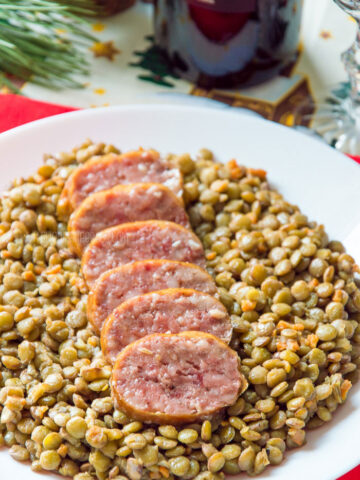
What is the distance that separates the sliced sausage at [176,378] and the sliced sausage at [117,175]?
95 centimetres

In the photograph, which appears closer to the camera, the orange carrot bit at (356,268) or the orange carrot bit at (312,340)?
the orange carrot bit at (312,340)

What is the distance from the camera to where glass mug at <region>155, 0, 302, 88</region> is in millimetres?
4047

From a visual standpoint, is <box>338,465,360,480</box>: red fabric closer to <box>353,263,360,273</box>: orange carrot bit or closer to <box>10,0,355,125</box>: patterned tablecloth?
<box>353,263,360,273</box>: orange carrot bit

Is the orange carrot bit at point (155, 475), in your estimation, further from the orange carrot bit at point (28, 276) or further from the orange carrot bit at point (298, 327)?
the orange carrot bit at point (28, 276)

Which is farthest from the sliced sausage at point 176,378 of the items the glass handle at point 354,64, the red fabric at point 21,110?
the glass handle at point 354,64

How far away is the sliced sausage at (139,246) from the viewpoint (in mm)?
3066

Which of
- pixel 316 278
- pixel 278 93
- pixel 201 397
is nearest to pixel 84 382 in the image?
pixel 201 397

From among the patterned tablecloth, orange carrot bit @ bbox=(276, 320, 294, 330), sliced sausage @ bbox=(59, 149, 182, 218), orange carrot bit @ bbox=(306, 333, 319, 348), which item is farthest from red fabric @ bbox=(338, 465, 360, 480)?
the patterned tablecloth

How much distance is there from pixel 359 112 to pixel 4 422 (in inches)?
117

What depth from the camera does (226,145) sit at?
379cm

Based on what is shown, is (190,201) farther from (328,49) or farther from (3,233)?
(328,49)

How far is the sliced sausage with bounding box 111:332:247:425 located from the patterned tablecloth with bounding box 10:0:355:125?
7.29ft

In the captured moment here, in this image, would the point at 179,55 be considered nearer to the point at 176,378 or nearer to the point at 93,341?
the point at 93,341

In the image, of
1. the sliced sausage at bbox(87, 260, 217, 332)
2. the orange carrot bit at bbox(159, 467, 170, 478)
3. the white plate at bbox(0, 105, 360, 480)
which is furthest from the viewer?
the white plate at bbox(0, 105, 360, 480)
